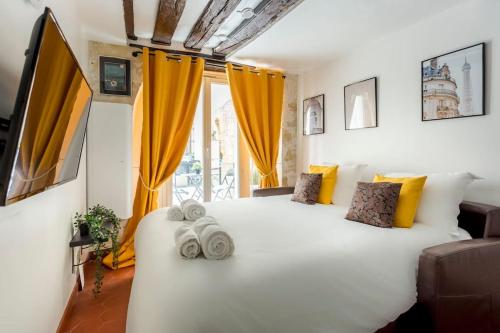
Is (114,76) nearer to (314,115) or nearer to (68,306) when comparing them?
(68,306)

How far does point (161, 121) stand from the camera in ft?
10.2

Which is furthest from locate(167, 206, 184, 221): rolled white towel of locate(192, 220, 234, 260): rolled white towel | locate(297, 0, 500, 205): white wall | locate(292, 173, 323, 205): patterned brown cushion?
locate(297, 0, 500, 205): white wall

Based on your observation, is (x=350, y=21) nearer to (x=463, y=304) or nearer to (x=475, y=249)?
(x=475, y=249)

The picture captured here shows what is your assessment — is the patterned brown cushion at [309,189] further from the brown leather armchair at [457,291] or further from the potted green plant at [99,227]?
the potted green plant at [99,227]

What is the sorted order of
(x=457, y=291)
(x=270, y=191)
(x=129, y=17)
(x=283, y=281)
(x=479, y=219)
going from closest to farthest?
(x=283, y=281) < (x=457, y=291) < (x=479, y=219) < (x=129, y=17) < (x=270, y=191)

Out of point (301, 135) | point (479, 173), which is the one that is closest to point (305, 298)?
point (479, 173)

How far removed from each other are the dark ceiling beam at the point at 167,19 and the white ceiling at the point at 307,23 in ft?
0.20

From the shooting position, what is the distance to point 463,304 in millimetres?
1465

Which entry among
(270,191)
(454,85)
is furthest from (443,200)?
(270,191)

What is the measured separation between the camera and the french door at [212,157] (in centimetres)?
352

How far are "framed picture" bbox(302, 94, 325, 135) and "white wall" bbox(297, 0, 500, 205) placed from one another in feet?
0.28

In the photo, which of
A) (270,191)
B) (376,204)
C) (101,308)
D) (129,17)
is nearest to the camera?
(376,204)

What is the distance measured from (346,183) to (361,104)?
40.5 inches

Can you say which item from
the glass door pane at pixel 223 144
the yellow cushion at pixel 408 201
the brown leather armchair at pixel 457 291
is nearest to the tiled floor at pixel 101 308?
the glass door pane at pixel 223 144
